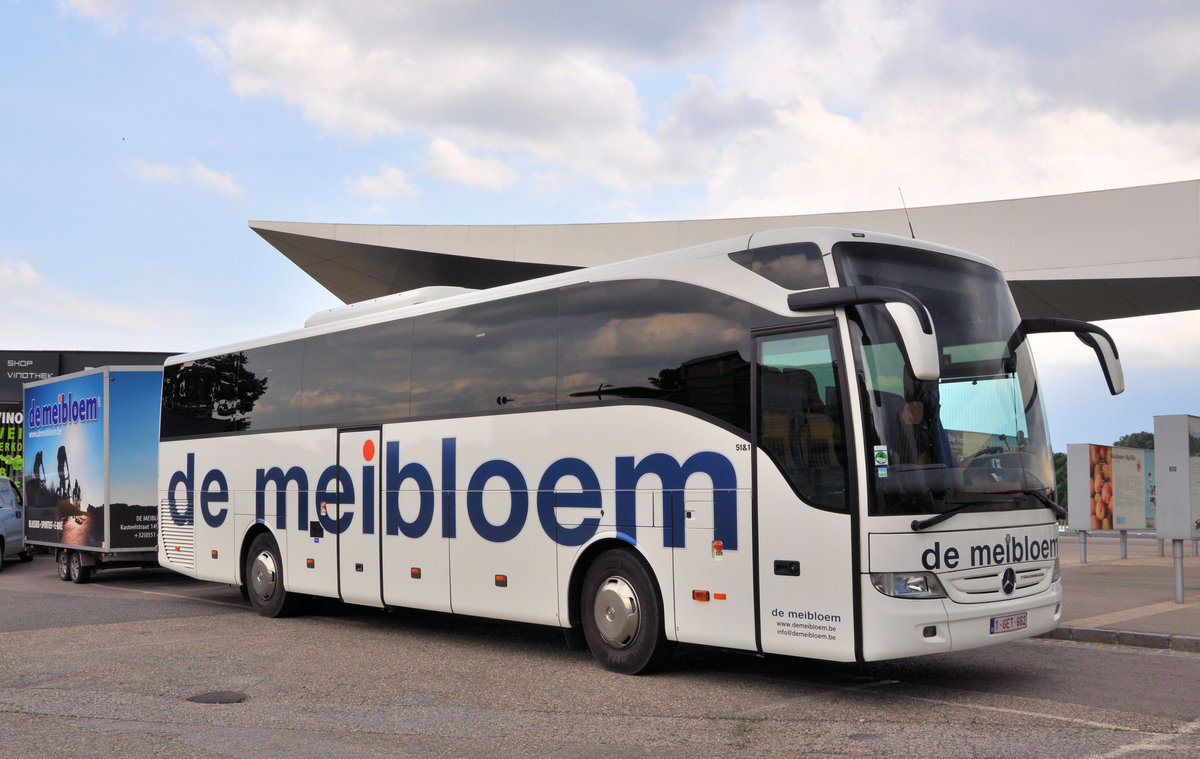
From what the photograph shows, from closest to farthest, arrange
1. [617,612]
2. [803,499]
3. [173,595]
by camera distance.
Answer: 1. [803,499]
2. [617,612]
3. [173,595]

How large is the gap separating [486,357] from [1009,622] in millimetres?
5270

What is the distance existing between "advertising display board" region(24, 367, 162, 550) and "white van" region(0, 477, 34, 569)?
476 cm

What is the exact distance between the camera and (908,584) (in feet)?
24.9

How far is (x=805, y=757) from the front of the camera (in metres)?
6.36

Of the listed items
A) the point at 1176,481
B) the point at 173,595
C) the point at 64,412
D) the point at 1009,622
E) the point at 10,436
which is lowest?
the point at 173,595

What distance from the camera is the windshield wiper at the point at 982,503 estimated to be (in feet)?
24.9

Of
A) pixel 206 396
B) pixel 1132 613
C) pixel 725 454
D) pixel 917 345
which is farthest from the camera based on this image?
pixel 206 396

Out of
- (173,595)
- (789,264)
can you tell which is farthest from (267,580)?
(789,264)

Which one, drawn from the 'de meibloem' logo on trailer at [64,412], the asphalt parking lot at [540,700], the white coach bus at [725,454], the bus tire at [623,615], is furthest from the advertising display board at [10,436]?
the bus tire at [623,615]

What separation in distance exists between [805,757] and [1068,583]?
11.4 meters

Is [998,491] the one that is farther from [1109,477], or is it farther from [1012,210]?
[1012,210]

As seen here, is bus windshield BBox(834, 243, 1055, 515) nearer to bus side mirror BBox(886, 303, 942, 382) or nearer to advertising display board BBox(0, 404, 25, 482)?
bus side mirror BBox(886, 303, 942, 382)

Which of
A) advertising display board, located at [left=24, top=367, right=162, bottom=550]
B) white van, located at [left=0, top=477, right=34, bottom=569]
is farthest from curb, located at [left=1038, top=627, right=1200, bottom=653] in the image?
white van, located at [left=0, top=477, right=34, bottom=569]

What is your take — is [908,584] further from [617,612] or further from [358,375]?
[358,375]
